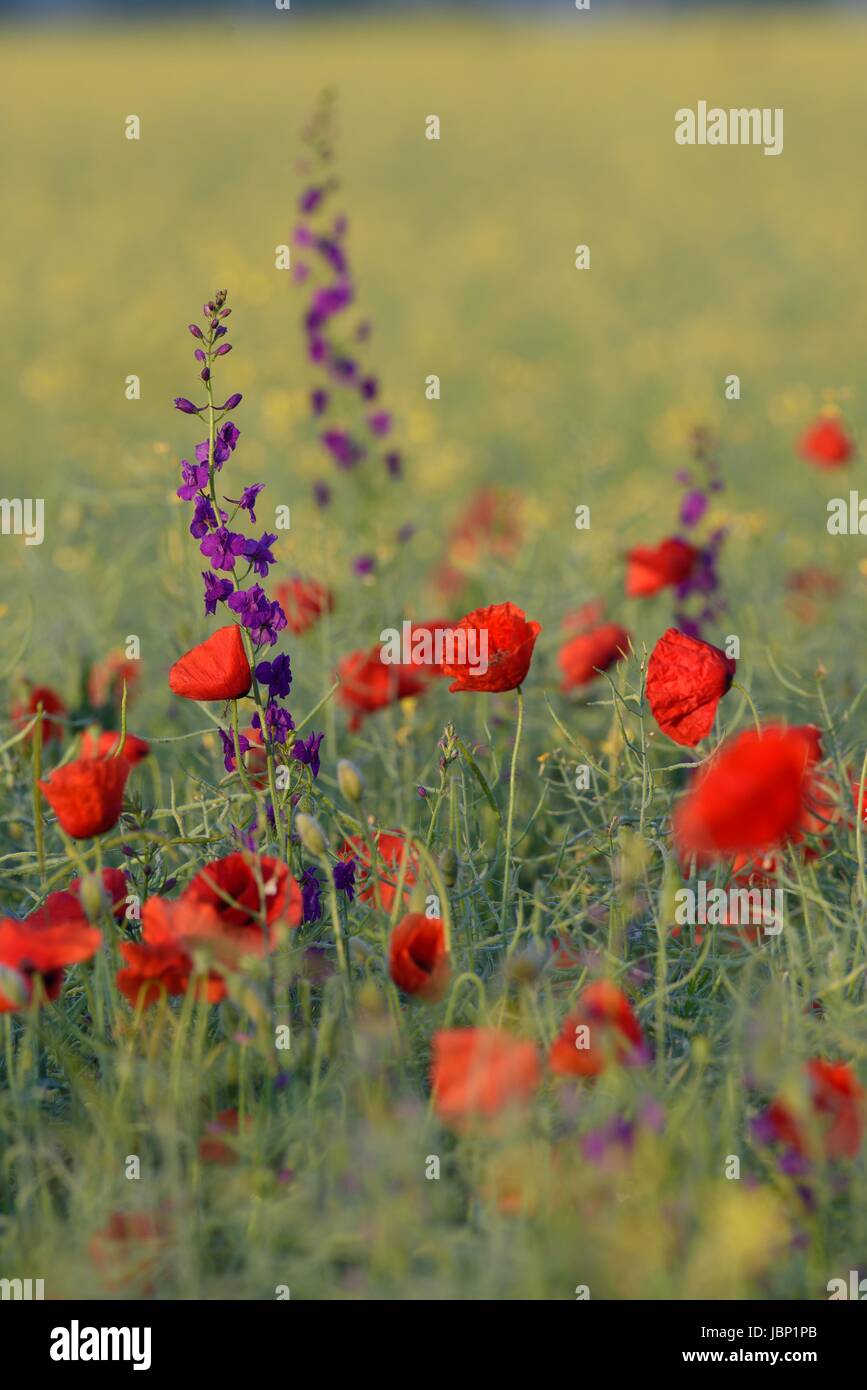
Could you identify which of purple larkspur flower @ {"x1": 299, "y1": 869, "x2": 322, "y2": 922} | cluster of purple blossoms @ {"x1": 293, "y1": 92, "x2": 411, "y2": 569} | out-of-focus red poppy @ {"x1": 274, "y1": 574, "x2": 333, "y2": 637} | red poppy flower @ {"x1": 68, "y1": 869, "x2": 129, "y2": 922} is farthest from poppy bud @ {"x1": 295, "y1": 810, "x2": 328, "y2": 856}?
cluster of purple blossoms @ {"x1": 293, "y1": 92, "x2": 411, "y2": 569}

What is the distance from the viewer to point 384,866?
2.03 metres

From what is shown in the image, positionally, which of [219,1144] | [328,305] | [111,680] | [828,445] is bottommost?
[219,1144]

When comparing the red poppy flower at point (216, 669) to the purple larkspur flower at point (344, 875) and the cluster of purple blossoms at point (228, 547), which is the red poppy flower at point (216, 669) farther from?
the purple larkspur flower at point (344, 875)

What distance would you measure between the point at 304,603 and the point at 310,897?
674 millimetres

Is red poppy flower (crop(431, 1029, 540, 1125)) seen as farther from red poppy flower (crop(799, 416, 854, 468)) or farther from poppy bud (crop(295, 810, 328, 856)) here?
red poppy flower (crop(799, 416, 854, 468))

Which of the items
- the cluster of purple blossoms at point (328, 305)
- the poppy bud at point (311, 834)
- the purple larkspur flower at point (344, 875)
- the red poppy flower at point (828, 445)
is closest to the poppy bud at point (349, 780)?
the poppy bud at point (311, 834)

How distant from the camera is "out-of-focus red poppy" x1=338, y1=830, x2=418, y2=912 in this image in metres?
1.96

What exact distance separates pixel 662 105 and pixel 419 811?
618 inches

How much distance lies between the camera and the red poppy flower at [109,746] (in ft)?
6.61

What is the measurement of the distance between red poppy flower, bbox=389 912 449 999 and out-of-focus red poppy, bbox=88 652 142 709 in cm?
115

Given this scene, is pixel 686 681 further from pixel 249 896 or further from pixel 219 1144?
pixel 219 1144

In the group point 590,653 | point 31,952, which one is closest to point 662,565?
point 590,653

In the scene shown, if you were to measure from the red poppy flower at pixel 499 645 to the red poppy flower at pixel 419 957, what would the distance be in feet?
1.09

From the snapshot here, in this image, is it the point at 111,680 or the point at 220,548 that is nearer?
the point at 220,548
